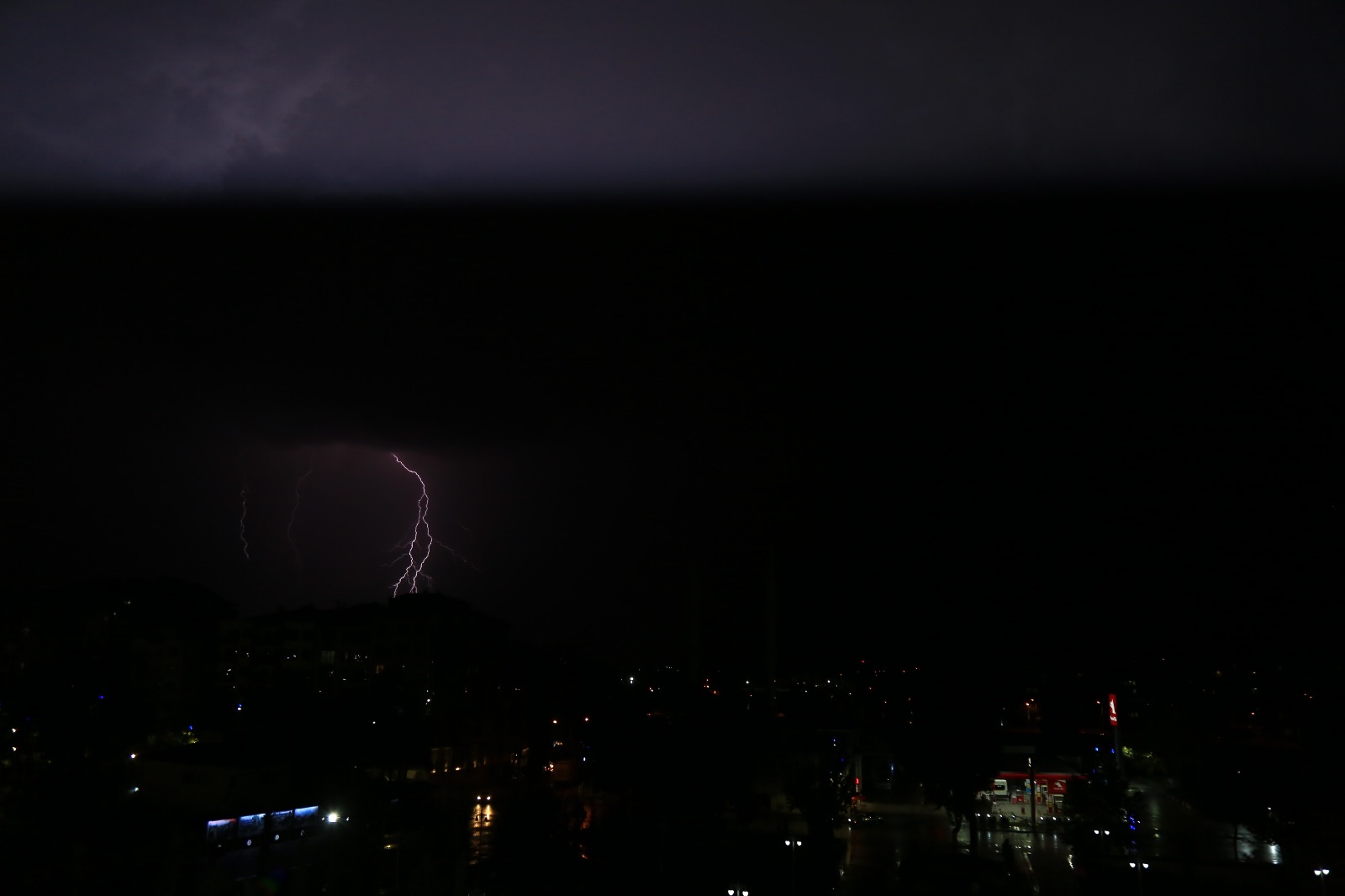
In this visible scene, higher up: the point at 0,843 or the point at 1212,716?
the point at 1212,716

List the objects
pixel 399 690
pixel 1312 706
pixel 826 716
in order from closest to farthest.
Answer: pixel 1312 706 < pixel 399 690 < pixel 826 716

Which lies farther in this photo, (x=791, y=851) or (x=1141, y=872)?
(x=791, y=851)

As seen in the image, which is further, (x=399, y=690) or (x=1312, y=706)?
(x=399, y=690)

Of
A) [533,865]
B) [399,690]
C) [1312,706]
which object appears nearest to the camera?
[533,865]

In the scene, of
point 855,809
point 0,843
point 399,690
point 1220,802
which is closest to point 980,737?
point 1220,802

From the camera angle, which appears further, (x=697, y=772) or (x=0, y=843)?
(x=697, y=772)

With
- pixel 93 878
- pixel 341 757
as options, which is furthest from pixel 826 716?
pixel 93 878

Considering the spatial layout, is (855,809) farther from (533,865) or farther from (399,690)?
(399,690)

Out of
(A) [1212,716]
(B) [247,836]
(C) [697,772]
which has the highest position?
(A) [1212,716]

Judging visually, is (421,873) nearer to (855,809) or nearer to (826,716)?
(855,809)
